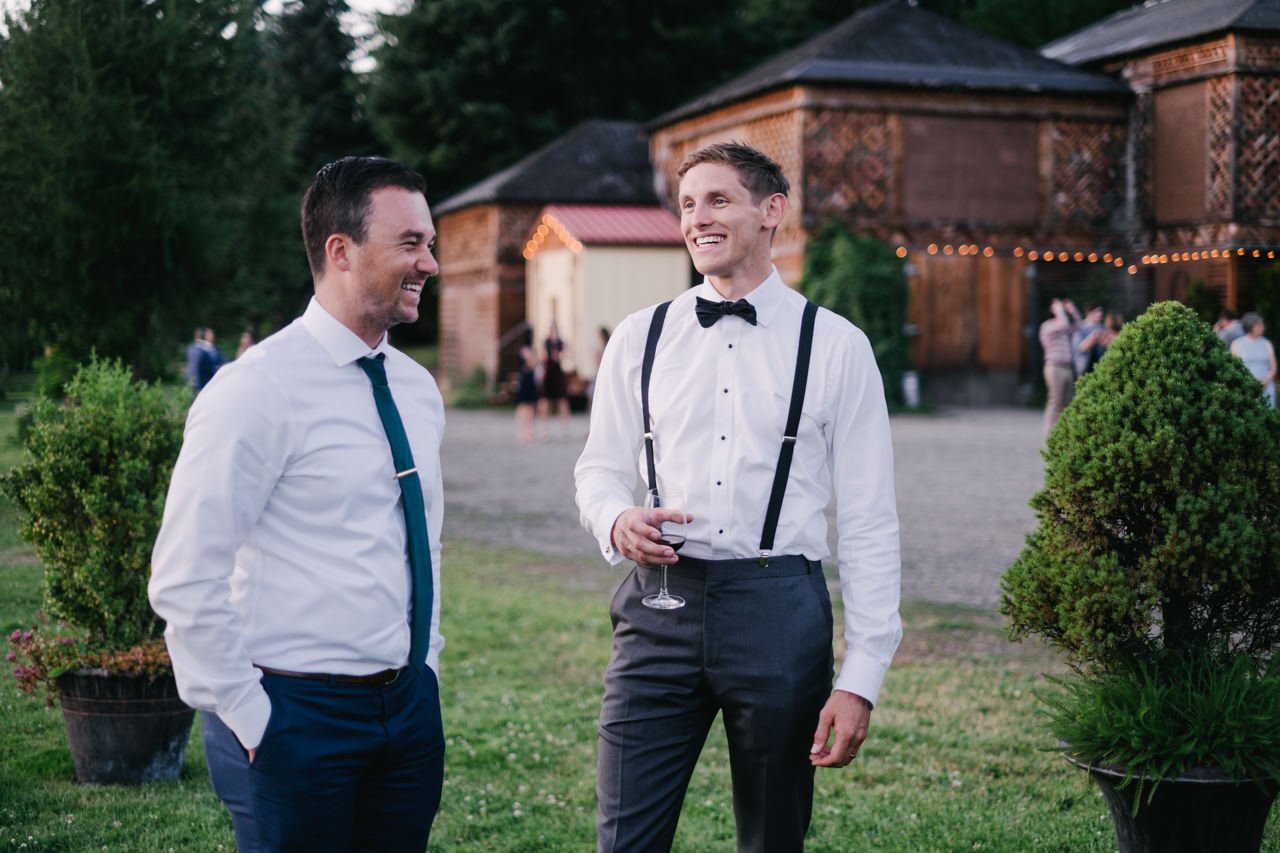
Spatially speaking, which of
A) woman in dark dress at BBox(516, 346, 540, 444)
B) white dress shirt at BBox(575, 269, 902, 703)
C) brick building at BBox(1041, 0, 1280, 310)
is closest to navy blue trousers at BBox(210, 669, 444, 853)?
white dress shirt at BBox(575, 269, 902, 703)

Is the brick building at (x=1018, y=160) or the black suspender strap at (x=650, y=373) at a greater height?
the brick building at (x=1018, y=160)

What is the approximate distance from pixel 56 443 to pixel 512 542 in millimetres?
7615

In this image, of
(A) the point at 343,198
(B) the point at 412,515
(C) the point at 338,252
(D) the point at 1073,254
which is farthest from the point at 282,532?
(D) the point at 1073,254

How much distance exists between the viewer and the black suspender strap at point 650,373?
3586 millimetres

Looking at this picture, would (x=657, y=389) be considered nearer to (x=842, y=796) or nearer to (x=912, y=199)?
(x=842, y=796)

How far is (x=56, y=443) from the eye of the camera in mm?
5867

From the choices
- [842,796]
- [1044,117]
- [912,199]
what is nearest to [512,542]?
[842,796]

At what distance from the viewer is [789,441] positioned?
11.3 feet

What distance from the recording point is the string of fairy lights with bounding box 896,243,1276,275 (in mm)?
28845

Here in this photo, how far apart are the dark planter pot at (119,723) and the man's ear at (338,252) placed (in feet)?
11.1

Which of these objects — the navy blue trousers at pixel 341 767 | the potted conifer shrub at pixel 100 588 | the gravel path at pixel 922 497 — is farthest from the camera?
the gravel path at pixel 922 497

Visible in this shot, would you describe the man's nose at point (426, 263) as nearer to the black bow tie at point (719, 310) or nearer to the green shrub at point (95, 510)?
the black bow tie at point (719, 310)

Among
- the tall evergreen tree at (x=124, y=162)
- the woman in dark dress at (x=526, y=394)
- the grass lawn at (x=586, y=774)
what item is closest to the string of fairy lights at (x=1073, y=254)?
the woman in dark dress at (x=526, y=394)

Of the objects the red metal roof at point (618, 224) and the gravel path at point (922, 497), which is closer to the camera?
the gravel path at point (922, 497)
